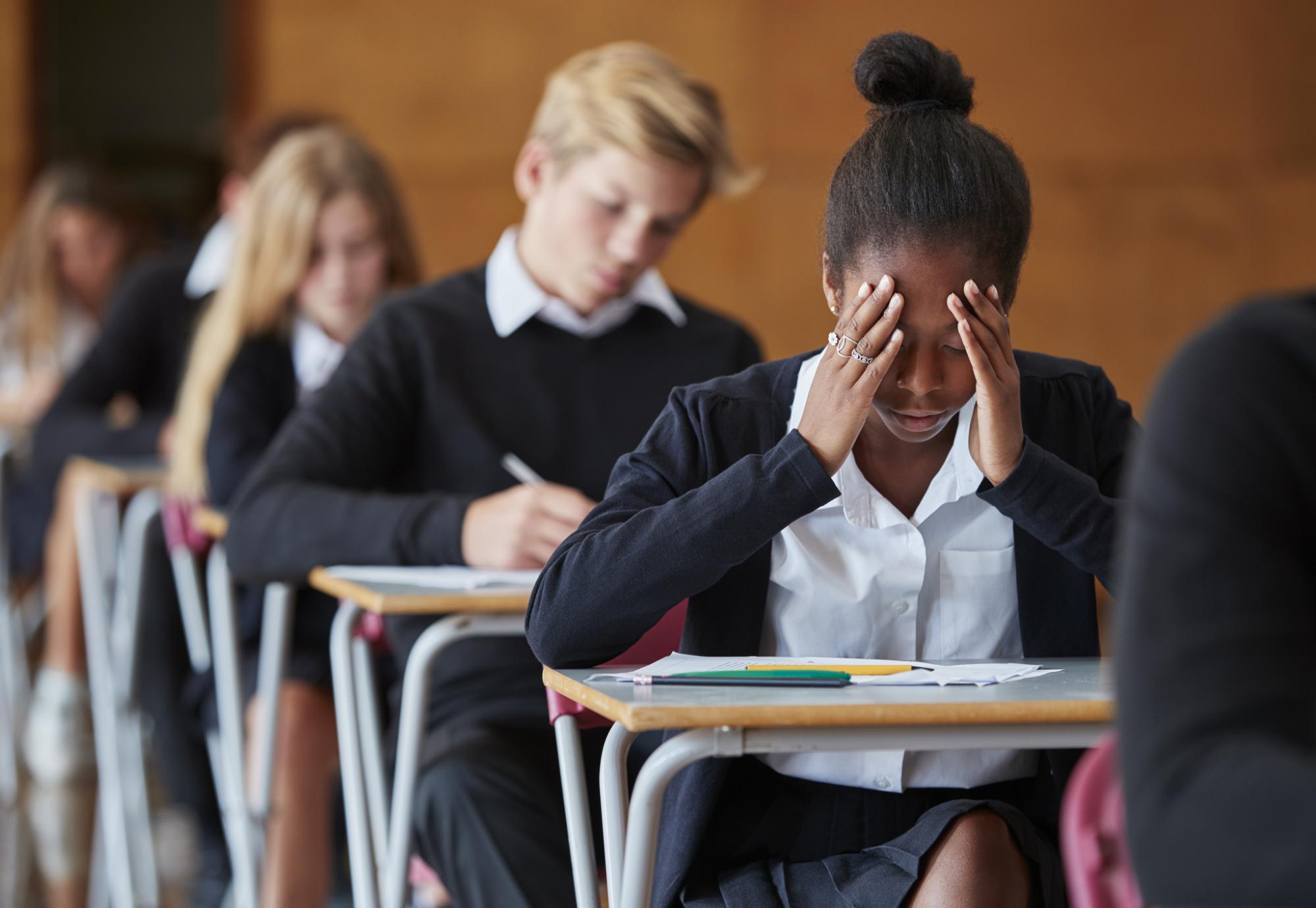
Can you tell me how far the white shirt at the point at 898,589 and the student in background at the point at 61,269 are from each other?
337 cm

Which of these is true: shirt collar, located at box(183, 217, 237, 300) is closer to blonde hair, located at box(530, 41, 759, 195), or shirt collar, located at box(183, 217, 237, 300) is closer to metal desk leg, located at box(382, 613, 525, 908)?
blonde hair, located at box(530, 41, 759, 195)

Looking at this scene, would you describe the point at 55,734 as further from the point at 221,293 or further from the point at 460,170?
the point at 460,170

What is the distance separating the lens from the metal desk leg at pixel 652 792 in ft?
3.49

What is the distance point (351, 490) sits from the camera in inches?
78.2

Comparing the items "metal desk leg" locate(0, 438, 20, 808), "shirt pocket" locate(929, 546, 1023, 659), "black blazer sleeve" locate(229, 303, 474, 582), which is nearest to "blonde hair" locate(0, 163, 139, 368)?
"metal desk leg" locate(0, 438, 20, 808)

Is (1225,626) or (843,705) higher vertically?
(1225,626)

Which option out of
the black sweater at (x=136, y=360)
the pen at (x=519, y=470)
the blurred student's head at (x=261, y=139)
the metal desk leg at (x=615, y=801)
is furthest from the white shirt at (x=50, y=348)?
the metal desk leg at (x=615, y=801)

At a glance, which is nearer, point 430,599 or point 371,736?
point 430,599

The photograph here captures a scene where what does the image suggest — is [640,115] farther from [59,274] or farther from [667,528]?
[59,274]

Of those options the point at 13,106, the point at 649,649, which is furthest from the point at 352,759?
the point at 13,106

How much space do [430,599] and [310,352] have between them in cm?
126

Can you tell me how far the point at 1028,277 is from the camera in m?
1.40

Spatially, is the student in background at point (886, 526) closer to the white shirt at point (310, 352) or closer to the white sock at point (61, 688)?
the white shirt at point (310, 352)

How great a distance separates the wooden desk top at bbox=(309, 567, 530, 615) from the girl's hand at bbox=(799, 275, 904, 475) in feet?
1.45
